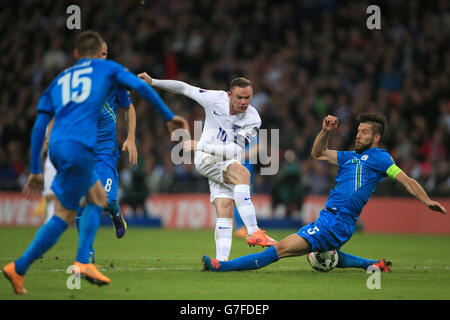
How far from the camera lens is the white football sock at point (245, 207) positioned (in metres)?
7.15

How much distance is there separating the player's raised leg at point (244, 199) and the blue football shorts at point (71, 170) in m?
2.10

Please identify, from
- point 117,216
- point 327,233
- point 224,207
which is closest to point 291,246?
point 327,233

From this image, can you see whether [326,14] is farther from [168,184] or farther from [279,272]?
[279,272]

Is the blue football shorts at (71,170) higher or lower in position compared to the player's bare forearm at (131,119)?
lower

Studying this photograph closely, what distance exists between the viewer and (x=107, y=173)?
283 inches

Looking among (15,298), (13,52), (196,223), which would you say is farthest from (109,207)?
(13,52)

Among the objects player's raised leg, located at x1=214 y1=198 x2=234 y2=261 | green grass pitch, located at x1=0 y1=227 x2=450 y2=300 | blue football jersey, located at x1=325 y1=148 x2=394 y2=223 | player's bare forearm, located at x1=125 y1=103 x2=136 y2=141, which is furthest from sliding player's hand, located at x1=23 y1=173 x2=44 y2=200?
blue football jersey, located at x1=325 y1=148 x2=394 y2=223

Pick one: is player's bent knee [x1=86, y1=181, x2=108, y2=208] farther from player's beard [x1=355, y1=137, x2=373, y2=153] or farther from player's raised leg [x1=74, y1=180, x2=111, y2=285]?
player's beard [x1=355, y1=137, x2=373, y2=153]

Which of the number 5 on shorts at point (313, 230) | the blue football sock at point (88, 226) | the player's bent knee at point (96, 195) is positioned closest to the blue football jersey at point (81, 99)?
the player's bent knee at point (96, 195)

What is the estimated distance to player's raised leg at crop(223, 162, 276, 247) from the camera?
701 cm

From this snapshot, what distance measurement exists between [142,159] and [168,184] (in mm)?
937

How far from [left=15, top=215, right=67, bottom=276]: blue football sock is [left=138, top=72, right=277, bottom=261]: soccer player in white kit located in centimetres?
225

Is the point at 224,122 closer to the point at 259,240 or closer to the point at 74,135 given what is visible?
the point at 259,240

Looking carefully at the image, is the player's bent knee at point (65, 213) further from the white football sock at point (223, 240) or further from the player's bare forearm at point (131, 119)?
the white football sock at point (223, 240)
